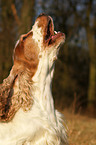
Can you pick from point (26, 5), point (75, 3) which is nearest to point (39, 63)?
point (26, 5)

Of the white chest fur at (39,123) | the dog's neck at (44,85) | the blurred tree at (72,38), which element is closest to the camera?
the white chest fur at (39,123)

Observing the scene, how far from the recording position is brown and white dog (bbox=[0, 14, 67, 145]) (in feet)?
7.25

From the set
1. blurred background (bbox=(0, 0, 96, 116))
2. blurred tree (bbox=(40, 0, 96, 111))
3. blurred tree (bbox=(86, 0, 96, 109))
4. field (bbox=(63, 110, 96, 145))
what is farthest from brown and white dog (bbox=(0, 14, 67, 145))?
blurred tree (bbox=(86, 0, 96, 109))

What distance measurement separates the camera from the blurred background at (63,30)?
26.9ft

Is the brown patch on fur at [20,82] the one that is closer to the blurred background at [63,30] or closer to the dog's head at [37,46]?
the dog's head at [37,46]

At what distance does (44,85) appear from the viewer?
98.6 inches

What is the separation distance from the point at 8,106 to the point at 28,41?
30.0 inches

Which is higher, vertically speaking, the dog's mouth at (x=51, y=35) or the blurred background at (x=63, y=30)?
the blurred background at (x=63, y=30)

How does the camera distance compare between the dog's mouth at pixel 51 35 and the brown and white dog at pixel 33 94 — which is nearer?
the brown and white dog at pixel 33 94

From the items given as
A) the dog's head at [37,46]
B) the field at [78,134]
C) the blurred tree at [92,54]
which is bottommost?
the field at [78,134]

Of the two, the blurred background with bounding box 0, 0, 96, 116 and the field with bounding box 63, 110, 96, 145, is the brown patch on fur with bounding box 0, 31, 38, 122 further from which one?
the blurred background with bounding box 0, 0, 96, 116

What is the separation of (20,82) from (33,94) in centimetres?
19

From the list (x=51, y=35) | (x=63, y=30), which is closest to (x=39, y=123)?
(x=51, y=35)

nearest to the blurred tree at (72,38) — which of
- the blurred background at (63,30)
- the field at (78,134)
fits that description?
the blurred background at (63,30)
